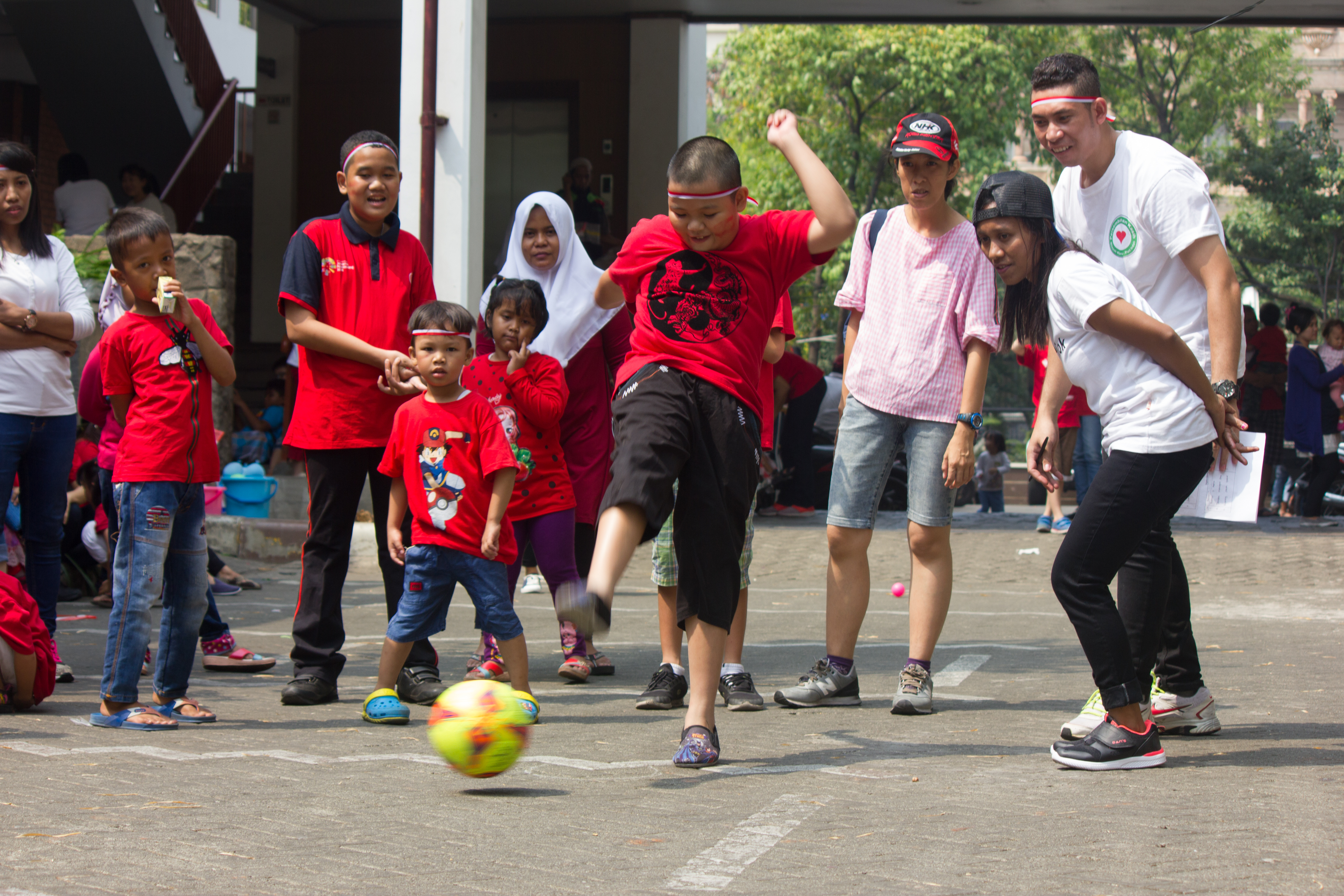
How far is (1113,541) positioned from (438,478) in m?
2.34

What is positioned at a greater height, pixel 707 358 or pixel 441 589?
pixel 707 358

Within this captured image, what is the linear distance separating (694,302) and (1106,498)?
139 cm

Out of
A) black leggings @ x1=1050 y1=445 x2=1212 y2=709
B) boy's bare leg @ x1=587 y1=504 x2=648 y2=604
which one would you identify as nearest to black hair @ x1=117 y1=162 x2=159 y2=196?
boy's bare leg @ x1=587 y1=504 x2=648 y2=604

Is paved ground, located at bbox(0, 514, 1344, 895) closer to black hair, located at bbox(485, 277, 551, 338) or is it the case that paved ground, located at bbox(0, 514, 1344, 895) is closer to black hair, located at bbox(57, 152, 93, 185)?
black hair, located at bbox(485, 277, 551, 338)

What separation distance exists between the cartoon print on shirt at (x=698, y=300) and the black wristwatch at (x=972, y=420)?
1169mm

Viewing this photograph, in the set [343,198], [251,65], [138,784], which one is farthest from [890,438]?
[251,65]

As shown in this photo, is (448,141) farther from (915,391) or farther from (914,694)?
(914,694)

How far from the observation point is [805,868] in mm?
3027

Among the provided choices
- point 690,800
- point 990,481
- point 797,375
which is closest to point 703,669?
point 690,800

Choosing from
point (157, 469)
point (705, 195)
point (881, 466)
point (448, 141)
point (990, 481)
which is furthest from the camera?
point (990, 481)

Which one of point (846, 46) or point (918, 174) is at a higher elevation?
point (846, 46)

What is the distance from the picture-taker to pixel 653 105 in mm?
16797

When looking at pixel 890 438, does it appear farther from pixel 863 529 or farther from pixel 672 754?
pixel 672 754

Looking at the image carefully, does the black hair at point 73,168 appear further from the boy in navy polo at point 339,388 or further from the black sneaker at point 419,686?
the black sneaker at point 419,686
